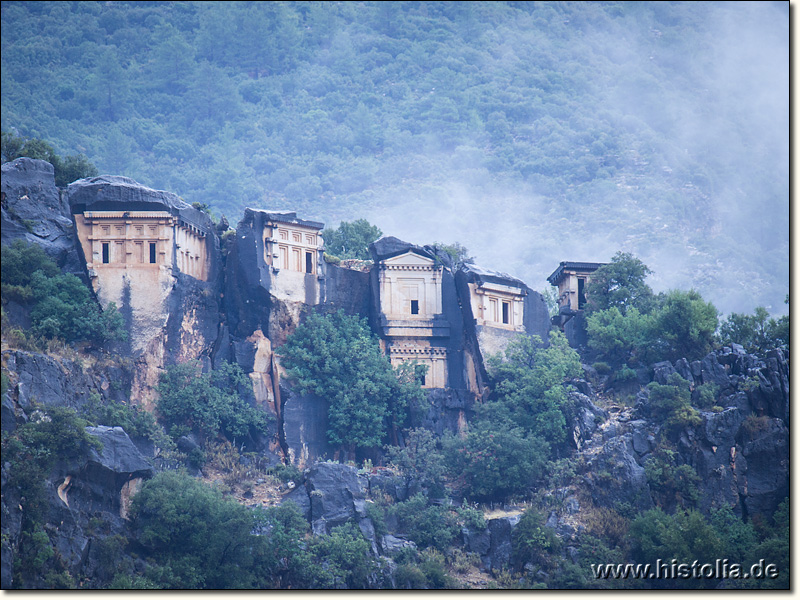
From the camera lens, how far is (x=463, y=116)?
154125 mm

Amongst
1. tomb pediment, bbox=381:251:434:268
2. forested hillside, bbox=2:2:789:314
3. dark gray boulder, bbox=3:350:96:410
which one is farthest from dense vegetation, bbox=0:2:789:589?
tomb pediment, bbox=381:251:434:268

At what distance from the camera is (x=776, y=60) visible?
15550 cm

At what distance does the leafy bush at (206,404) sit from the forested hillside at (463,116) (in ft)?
A: 215

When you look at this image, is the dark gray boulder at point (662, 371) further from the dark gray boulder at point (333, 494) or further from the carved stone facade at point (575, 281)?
the dark gray boulder at point (333, 494)

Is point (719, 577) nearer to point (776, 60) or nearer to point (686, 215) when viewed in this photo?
point (686, 215)

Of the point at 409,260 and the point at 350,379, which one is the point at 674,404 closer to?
the point at 350,379

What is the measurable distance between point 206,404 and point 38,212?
38.3 feet

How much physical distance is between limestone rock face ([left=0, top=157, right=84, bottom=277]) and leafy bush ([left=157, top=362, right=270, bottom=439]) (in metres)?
6.74

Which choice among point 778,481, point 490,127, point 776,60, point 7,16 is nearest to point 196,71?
point 7,16

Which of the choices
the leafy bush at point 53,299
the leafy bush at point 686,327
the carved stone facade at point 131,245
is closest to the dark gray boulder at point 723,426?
the leafy bush at point 686,327

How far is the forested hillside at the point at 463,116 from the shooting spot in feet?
432

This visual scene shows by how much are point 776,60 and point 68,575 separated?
129775 millimetres

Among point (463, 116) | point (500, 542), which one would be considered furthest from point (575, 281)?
point (463, 116)

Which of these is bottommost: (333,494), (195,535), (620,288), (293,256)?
(195,535)
